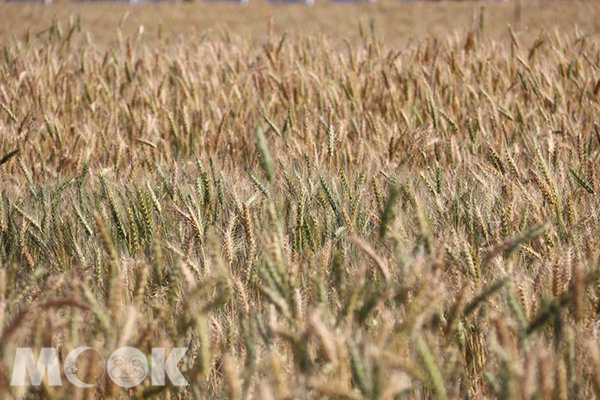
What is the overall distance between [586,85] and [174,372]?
87.4 inches

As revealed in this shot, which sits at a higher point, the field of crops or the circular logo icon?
the field of crops

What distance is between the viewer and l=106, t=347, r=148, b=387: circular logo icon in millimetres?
944

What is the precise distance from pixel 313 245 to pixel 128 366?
56cm

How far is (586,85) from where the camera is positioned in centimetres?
262

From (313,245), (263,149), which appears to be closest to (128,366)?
(263,149)

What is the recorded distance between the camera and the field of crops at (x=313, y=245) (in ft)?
2.92

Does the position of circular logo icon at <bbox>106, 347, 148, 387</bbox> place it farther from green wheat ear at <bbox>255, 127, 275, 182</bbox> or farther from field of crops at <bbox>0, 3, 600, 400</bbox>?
green wheat ear at <bbox>255, 127, 275, 182</bbox>

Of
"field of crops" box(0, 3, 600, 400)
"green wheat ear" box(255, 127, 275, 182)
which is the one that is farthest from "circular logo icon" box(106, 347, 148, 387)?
"green wheat ear" box(255, 127, 275, 182)

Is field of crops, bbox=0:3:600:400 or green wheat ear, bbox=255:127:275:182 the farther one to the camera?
green wheat ear, bbox=255:127:275:182

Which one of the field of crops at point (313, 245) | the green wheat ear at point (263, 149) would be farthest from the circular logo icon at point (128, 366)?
the green wheat ear at point (263, 149)

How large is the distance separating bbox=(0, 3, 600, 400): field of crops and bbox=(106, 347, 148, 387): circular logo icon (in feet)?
0.05

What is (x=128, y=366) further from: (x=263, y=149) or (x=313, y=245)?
(x=313, y=245)

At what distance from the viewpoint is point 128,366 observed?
0.98 meters

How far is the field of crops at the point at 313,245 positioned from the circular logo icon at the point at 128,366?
0.02 metres
